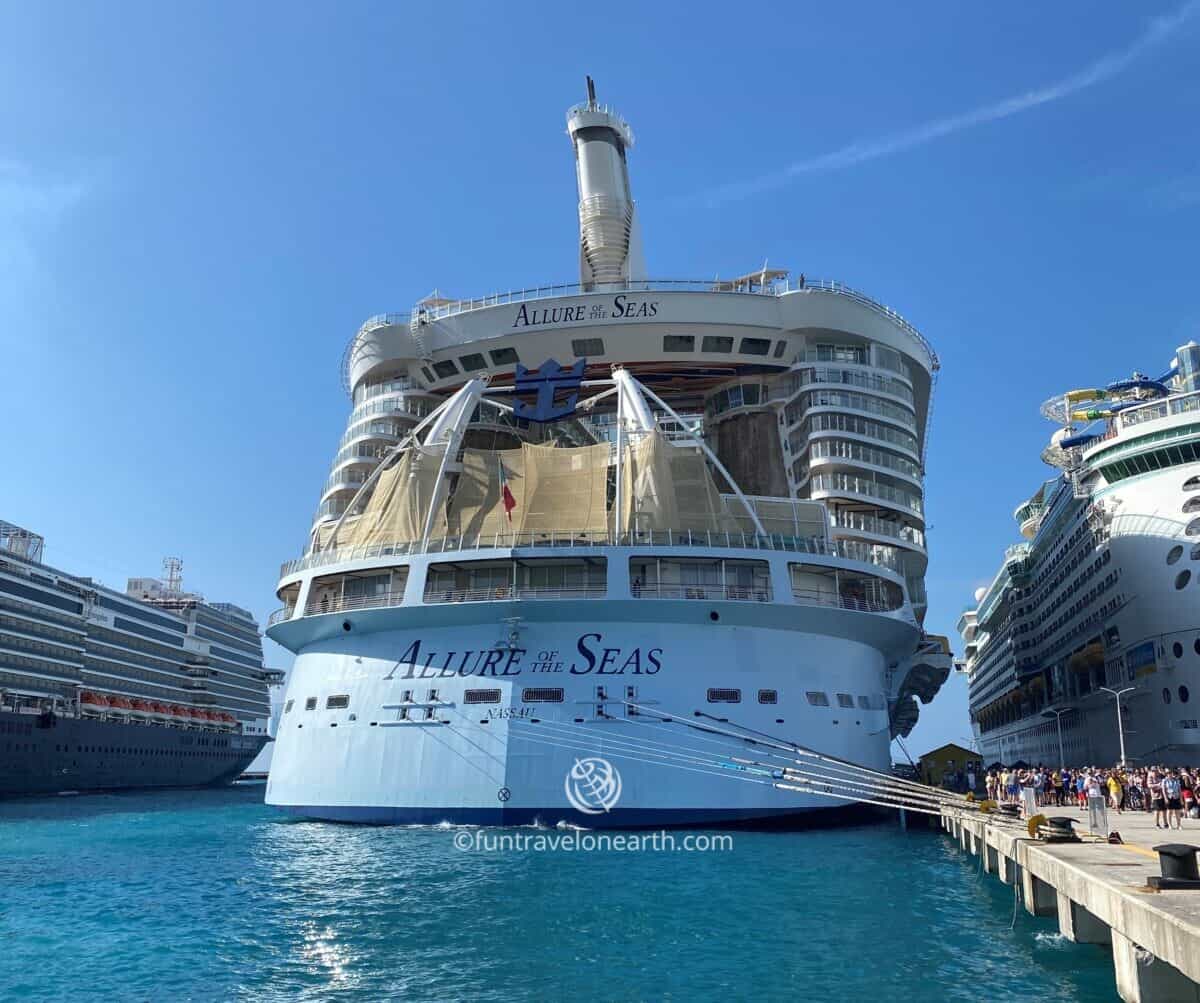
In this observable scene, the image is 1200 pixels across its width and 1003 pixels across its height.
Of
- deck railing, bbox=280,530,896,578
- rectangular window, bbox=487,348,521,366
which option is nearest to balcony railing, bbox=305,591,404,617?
deck railing, bbox=280,530,896,578

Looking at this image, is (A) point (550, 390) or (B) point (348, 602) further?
(A) point (550, 390)

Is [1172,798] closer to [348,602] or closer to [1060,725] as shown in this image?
[348,602]

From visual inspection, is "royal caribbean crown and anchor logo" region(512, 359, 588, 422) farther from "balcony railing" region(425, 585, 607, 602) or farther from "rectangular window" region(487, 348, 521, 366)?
"balcony railing" region(425, 585, 607, 602)

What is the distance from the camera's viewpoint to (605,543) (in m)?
31.9

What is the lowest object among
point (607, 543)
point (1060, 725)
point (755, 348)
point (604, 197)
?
point (1060, 725)

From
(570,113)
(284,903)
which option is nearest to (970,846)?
(284,903)

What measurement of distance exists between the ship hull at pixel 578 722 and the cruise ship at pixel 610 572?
8cm

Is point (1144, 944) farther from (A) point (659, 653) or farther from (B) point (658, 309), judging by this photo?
(B) point (658, 309)

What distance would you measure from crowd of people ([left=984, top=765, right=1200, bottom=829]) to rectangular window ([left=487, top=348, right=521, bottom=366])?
26.8 metres

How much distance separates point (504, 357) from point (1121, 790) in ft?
99.1

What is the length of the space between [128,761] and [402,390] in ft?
171

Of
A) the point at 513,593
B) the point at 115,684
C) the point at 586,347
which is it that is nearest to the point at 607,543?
the point at 513,593

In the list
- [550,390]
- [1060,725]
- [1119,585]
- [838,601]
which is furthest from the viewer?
[1060,725]

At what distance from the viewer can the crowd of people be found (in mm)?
23250
